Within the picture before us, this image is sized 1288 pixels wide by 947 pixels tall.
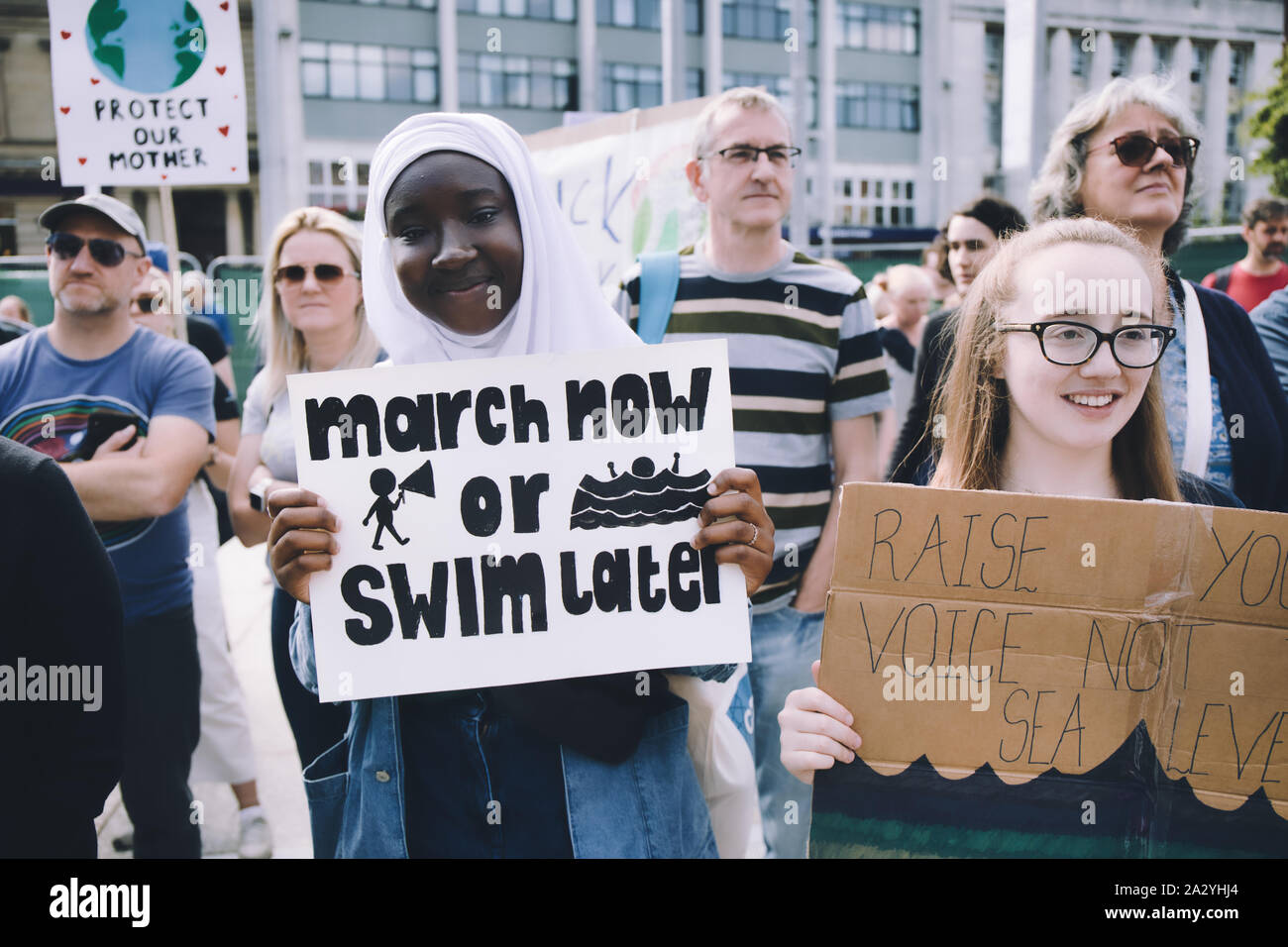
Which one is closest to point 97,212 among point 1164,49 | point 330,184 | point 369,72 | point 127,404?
point 127,404

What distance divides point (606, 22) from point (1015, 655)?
35.8 metres

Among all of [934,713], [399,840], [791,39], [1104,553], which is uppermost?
[791,39]

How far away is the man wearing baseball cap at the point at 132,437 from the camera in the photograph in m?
2.60

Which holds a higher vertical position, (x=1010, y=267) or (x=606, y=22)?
(x=606, y=22)

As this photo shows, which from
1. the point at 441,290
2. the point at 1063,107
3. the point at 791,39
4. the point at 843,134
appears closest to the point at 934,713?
the point at 441,290

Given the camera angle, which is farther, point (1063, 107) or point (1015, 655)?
point (1063, 107)

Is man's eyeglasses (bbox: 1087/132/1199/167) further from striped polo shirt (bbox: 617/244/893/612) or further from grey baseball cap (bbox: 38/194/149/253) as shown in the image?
grey baseball cap (bbox: 38/194/149/253)

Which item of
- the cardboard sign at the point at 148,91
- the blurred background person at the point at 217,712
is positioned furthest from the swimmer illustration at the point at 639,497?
the cardboard sign at the point at 148,91

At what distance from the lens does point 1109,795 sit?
1.40 metres

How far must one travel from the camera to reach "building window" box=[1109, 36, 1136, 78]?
3731cm

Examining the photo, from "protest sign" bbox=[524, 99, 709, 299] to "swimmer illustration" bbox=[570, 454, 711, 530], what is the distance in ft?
7.50

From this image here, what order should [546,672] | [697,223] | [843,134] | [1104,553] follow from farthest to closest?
[843,134], [697,223], [546,672], [1104,553]

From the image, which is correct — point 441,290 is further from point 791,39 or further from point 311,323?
point 791,39

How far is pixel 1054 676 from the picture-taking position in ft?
4.66
